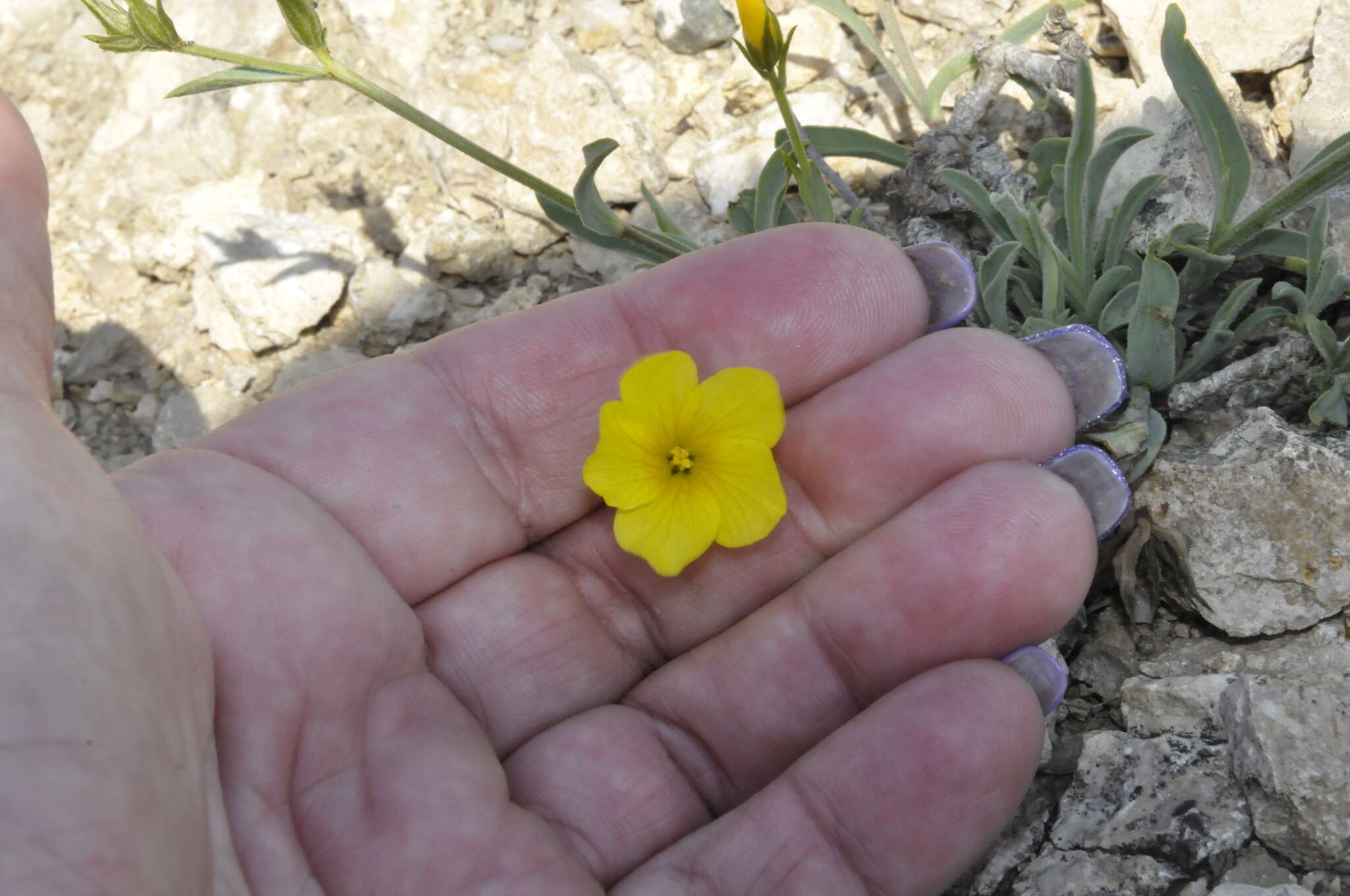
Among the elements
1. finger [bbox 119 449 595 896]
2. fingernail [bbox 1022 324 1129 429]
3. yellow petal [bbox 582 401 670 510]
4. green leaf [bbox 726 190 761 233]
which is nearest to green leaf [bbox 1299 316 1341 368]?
fingernail [bbox 1022 324 1129 429]

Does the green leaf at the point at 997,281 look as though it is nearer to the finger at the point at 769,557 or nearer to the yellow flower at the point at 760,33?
the finger at the point at 769,557

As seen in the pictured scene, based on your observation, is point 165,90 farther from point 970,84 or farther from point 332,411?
point 970,84

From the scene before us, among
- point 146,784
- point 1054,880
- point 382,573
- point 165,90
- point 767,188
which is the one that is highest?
point 165,90

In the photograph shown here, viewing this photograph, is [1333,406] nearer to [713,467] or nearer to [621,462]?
[713,467]

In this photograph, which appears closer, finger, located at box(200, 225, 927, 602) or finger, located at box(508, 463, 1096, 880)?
finger, located at box(508, 463, 1096, 880)

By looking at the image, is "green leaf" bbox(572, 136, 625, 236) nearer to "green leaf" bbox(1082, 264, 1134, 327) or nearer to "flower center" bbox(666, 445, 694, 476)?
"flower center" bbox(666, 445, 694, 476)

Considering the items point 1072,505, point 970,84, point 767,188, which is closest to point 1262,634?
point 1072,505

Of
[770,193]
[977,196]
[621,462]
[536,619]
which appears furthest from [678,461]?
[977,196]
